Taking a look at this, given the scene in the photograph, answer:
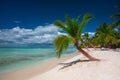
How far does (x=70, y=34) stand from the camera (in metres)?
11.9

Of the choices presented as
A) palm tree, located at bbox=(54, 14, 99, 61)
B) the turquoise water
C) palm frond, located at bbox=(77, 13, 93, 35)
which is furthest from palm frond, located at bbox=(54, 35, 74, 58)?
the turquoise water

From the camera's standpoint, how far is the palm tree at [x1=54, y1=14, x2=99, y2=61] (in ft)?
36.8

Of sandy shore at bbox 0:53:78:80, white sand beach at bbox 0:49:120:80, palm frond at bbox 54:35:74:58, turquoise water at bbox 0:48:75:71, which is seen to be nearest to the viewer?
white sand beach at bbox 0:49:120:80

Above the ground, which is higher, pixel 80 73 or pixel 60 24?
pixel 60 24

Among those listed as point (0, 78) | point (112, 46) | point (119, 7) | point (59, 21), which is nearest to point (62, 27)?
point (59, 21)

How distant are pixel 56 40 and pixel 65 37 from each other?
24.5 inches

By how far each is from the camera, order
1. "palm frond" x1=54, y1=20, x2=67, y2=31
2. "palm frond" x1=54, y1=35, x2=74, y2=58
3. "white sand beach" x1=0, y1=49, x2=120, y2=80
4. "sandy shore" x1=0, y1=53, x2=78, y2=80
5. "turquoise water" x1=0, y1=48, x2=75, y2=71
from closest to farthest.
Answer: "white sand beach" x1=0, y1=49, x2=120, y2=80, "sandy shore" x1=0, y1=53, x2=78, y2=80, "palm frond" x1=54, y1=35, x2=74, y2=58, "palm frond" x1=54, y1=20, x2=67, y2=31, "turquoise water" x1=0, y1=48, x2=75, y2=71

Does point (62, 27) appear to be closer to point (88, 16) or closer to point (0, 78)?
point (88, 16)

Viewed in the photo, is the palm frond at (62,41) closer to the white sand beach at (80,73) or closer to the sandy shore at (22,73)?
the white sand beach at (80,73)

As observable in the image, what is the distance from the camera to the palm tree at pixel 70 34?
11.2 meters

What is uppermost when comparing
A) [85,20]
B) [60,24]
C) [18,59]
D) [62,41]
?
[85,20]

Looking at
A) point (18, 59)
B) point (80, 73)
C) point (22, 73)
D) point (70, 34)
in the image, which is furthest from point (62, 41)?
point (18, 59)

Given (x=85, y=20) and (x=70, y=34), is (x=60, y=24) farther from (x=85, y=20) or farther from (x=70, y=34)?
(x=85, y=20)

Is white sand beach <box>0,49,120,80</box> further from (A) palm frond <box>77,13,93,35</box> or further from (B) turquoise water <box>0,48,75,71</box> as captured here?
(B) turquoise water <box>0,48,75,71</box>
